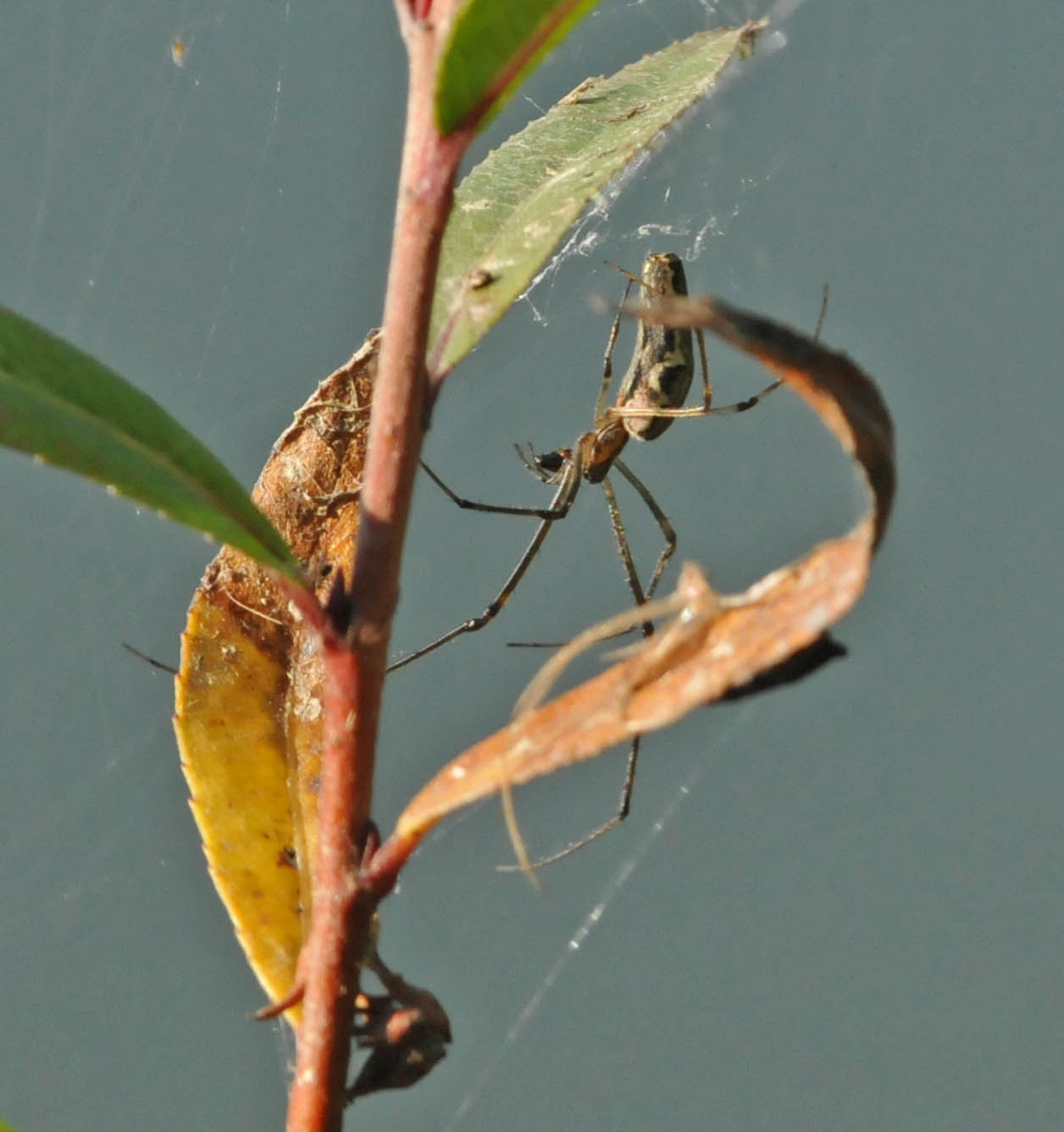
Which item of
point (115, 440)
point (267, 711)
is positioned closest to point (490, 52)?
point (115, 440)

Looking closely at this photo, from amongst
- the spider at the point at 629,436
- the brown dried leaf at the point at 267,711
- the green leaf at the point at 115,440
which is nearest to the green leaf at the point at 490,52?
the green leaf at the point at 115,440

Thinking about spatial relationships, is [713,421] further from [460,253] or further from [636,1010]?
[460,253]

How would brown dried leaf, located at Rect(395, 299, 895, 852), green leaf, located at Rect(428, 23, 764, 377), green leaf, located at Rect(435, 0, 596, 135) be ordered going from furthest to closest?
green leaf, located at Rect(428, 23, 764, 377), green leaf, located at Rect(435, 0, 596, 135), brown dried leaf, located at Rect(395, 299, 895, 852)

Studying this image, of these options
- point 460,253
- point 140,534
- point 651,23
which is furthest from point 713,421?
point 460,253

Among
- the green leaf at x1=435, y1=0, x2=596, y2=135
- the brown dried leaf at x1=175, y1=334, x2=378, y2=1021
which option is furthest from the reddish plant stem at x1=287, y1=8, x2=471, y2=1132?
the brown dried leaf at x1=175, y1=334, x2=378, y2=1021

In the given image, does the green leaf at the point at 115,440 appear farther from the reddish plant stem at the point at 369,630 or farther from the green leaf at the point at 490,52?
the green leaf at the point at 490,52

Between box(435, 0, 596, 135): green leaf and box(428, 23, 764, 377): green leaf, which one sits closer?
box(435, 0, 596, 135): green leaf

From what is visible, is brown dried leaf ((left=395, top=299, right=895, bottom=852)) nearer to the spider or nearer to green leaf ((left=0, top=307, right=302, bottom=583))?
green leaf ((left=0, top=307, right=302, bottom=583))
